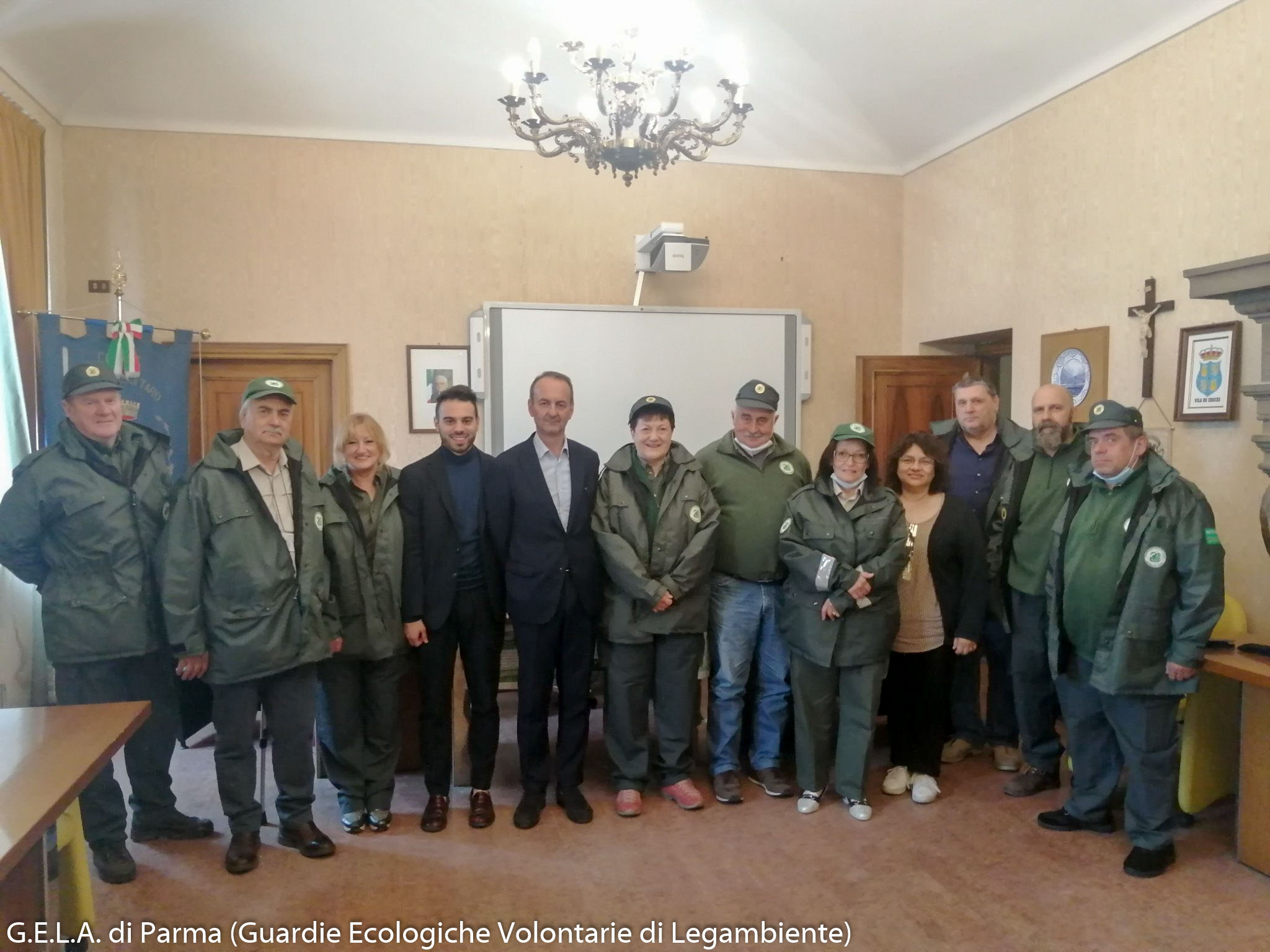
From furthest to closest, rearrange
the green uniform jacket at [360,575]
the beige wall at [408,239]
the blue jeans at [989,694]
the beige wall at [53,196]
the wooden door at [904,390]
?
the wooden door at [904,390], the beige wall at [408,239], the beige wall at [53,196], the blue jeans at [989,694], the green uniform jacket at [360,575]

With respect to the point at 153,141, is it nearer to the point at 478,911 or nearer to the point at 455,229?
the point at 455,229

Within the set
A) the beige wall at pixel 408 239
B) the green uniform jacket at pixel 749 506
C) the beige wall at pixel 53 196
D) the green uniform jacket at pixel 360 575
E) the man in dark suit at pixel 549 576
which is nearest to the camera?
the green uniform jacket at pixel 360 575

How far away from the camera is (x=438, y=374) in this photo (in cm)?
488

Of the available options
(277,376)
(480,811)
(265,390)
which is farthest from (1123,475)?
(277,376)

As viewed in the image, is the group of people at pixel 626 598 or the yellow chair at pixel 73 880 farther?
the group of people at pixel 626 598

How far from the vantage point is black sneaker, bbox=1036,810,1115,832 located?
2.83 m

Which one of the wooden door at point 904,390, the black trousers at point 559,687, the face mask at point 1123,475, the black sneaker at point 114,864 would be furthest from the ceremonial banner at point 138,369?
the wooden door at point 904,390

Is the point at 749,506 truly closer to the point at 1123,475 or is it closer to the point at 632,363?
the point at 1123,475

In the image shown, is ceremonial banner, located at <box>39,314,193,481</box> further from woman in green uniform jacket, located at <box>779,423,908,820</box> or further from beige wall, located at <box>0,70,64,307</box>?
woman in green uniform jacket, located at <box>779,423,908,820</box>

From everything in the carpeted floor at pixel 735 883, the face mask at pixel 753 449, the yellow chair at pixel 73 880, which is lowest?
the carpeted floor at pixel 735 883

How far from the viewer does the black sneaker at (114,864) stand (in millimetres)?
2512

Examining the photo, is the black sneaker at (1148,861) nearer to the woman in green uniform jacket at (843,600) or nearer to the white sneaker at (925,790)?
the white sneaker at (925,790)

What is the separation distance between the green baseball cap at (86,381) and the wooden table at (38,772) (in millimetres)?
908

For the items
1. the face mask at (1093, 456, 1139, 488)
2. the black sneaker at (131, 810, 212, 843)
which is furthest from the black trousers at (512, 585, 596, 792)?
the face mask at (1093, 456, 1139, 488)
